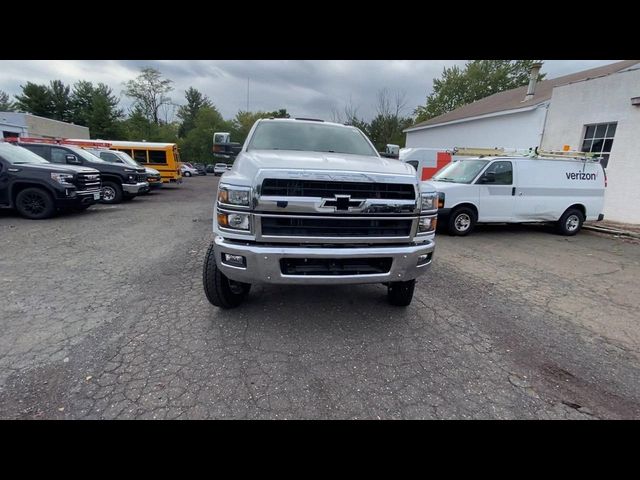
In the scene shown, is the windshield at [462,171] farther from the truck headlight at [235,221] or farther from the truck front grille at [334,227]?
the truck headlight at [235,221]

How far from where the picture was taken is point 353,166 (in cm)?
280

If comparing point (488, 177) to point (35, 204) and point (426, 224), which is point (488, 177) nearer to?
point (426, 224)

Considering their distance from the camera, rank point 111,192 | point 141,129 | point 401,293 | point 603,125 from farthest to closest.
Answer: point 141,129 < point 111,192 < point 603,125 < point 401,293

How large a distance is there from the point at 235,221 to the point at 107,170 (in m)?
11.0

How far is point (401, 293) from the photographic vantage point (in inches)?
133

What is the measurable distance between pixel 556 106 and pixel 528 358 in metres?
12.3

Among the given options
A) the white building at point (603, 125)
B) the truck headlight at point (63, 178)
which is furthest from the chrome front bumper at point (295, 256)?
the white building at point (603, 125)

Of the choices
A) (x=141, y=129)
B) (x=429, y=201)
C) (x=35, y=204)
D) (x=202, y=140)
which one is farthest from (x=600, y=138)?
(x=141, y=129)

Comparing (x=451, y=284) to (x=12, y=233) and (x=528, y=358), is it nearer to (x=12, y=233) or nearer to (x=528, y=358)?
(x=528, y=358)

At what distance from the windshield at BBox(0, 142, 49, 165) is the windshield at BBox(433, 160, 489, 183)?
10.3 m

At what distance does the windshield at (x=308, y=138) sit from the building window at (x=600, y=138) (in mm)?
9886

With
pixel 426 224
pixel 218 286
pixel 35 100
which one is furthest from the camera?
pixel 35 100

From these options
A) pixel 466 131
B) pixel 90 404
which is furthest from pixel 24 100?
pixel 90 404

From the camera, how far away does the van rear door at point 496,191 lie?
24.1 feet
